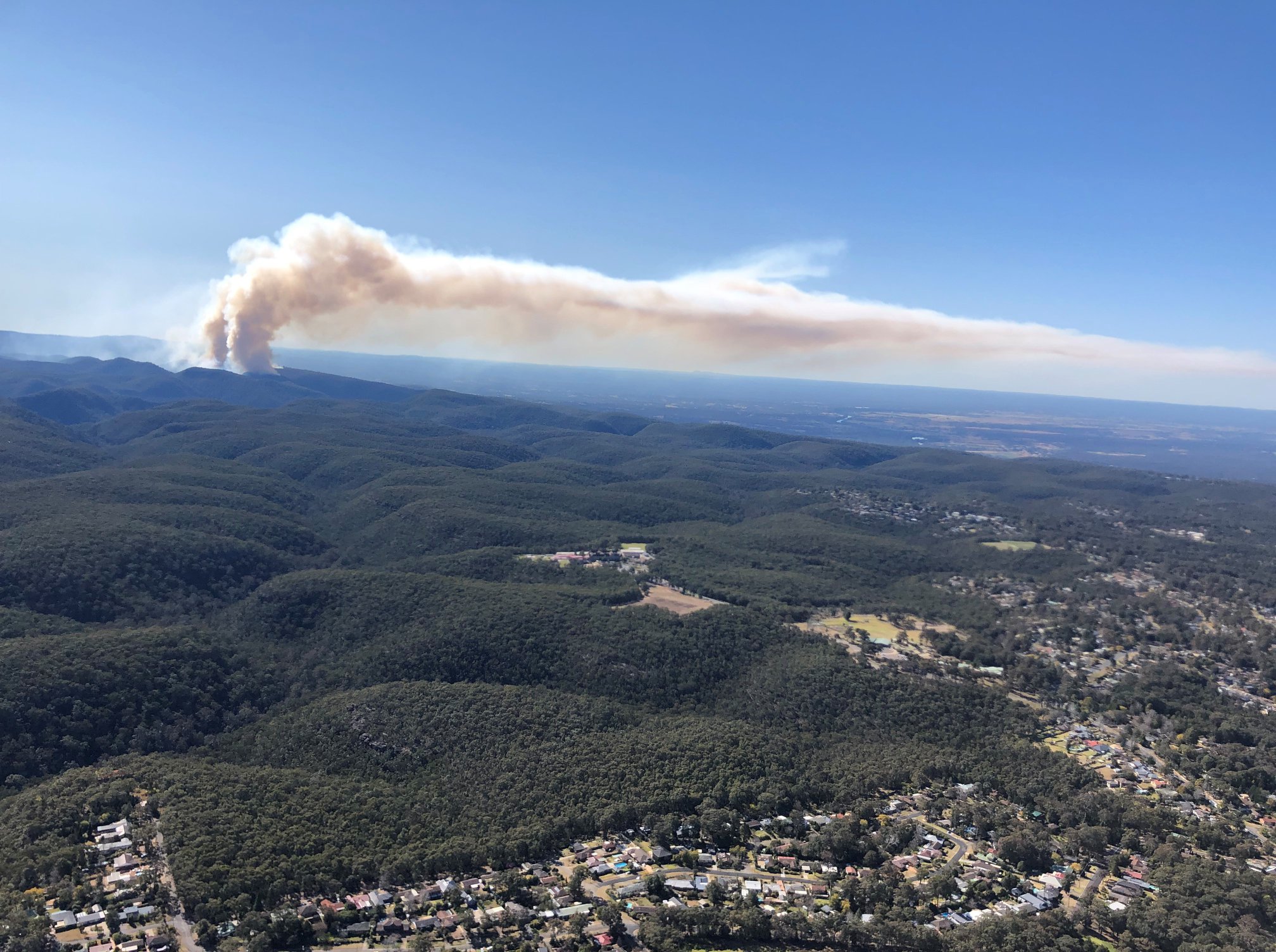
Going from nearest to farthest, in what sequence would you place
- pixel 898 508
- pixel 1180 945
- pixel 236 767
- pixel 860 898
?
pixel 1180 945, pixel 860 898, pixel 236 767, pixel 898 508

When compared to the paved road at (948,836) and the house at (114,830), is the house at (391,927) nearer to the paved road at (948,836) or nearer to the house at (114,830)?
the house at (114,830)

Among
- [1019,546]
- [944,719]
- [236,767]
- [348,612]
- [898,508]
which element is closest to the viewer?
[236,767]

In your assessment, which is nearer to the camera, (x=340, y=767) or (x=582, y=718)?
(x=340, y=767)

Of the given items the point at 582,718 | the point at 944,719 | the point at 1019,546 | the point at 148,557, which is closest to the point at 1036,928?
the point at 944,719

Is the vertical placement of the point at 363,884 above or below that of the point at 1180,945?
below

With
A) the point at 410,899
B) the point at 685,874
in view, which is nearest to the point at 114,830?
the point at 410,899

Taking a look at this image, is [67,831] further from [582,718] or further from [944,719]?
[944,719]

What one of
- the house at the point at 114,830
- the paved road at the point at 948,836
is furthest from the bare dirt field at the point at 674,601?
the house at the point at 114,830
